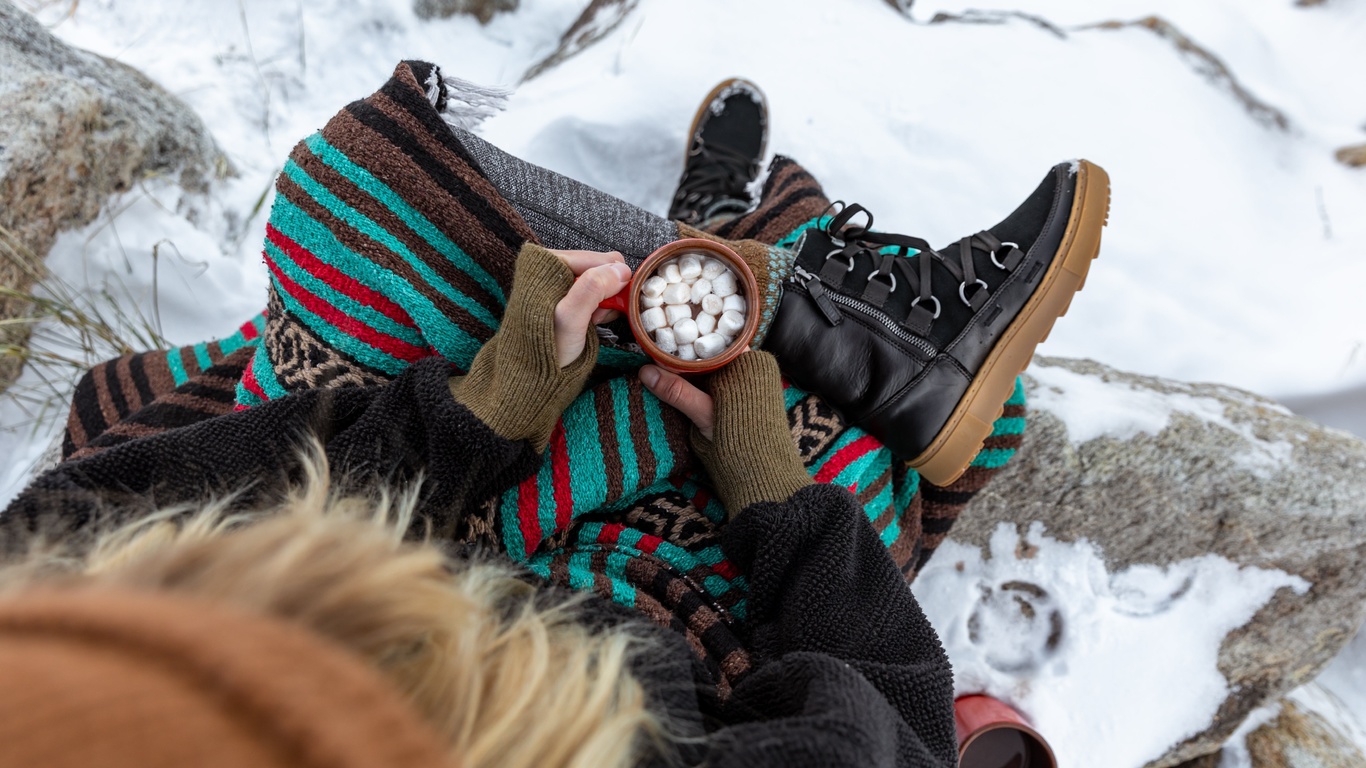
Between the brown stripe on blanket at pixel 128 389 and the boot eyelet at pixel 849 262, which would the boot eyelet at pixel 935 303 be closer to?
the boot eyelet at pixel 849 262

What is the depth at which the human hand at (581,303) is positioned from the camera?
2.85ft

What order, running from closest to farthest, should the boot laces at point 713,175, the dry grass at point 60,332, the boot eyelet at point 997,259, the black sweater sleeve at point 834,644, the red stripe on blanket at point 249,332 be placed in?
the black sweater sleeve at point 834,644
the boot eyelet at point 997,259
the red stripe on blanket at point 249,332
the dry grass at point 60,332
the boot laces at point 713,175

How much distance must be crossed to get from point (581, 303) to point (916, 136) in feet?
4.40

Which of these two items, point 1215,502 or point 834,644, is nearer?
point 834,644

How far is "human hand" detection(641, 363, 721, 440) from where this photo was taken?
1004mm

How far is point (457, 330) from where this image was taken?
38.7 inches

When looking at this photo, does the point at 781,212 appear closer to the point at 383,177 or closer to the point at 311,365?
the point at 383,177

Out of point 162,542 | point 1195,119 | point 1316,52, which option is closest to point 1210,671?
point 1195,119

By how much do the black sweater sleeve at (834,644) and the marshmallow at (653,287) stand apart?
12.3 inches

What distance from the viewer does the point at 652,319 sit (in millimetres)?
931

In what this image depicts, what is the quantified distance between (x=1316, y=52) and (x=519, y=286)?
277cm

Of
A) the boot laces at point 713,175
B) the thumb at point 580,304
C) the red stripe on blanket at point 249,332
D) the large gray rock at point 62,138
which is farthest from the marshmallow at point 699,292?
the large gray rock at point 62,138

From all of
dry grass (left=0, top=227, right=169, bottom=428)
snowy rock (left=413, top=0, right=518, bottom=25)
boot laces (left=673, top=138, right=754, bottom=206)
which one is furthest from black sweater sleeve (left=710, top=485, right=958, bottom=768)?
snowy rock (left=413, top=0, right=518, bottom=25)

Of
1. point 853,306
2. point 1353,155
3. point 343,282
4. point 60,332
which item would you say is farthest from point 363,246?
point 1353,155
